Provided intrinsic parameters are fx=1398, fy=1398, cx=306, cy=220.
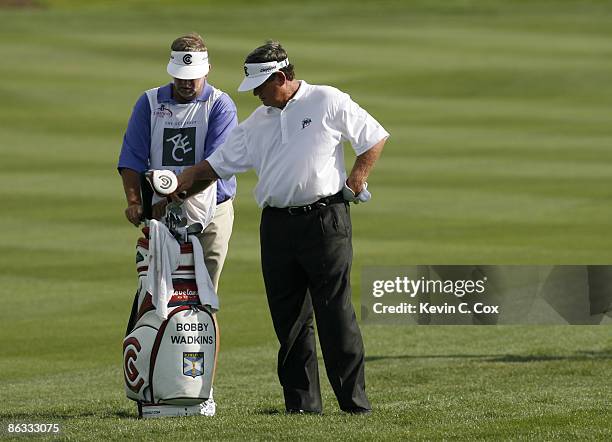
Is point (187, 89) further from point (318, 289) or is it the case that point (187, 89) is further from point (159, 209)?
point (318, 289)

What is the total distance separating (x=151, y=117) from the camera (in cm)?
758

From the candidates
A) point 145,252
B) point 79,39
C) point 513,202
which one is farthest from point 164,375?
point 79,39

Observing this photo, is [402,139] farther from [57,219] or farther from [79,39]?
[79,39]

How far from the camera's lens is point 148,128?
7.61m

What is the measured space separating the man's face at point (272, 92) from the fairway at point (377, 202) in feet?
5.16

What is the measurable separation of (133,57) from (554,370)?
27.0 metres

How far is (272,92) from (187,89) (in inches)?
28.7

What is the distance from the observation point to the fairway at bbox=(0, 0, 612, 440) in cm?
761

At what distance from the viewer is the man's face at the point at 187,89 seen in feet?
24.6

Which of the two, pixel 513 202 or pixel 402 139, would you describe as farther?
pixel 402 139

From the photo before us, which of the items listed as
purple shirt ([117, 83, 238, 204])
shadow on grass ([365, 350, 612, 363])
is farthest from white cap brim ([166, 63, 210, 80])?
shadow on grass ([365, 350, 612, 363])

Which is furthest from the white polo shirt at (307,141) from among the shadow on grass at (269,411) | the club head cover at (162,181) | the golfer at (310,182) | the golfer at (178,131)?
the shadow on grass at (269,411)

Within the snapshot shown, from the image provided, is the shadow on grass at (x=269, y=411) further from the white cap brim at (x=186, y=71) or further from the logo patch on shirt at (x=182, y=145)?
the white cap brim at (x=186, y=71)

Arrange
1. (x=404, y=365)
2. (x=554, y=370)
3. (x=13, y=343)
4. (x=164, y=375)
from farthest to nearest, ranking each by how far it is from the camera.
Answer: (x=13, y=343) < (x=404, y=365) < (x=554, y=370) < (x=164, y=375)
